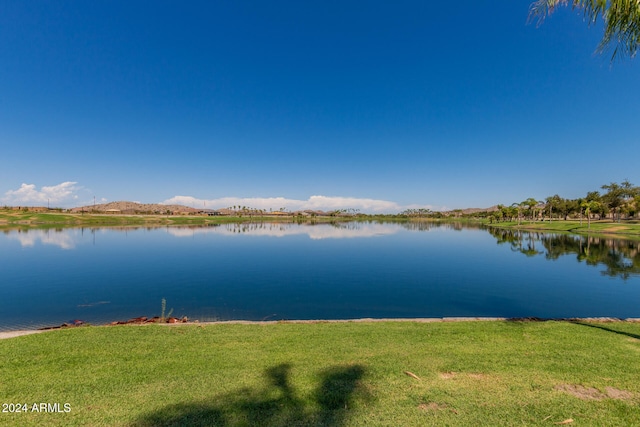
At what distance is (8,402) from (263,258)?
22.2 m

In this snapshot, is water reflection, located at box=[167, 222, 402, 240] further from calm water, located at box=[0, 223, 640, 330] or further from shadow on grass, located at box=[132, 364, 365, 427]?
shadow on grass, located at box=[132, 364, 365, 427]

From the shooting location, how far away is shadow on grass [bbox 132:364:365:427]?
3.68m

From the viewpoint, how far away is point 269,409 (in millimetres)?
3939

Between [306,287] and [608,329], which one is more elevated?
[608,329]

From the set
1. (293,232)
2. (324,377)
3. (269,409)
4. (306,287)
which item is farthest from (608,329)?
(293,232)

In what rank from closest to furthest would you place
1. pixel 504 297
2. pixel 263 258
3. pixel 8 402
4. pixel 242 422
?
pixel 242 422 < pixel 8 402 < pixel 504 297 < pixel 263 258

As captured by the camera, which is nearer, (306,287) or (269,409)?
(269,409)

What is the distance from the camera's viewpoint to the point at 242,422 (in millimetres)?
3670

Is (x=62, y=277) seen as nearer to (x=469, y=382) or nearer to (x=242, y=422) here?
(x=242, y=422)

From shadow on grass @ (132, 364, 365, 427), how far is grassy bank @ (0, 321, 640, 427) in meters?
0.02

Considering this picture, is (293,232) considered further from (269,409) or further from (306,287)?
(269,409)

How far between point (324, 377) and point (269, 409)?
3.94 ft

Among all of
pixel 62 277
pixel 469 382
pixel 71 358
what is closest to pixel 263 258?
pixel 62 277

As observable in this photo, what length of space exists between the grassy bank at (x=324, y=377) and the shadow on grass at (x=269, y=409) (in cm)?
2
